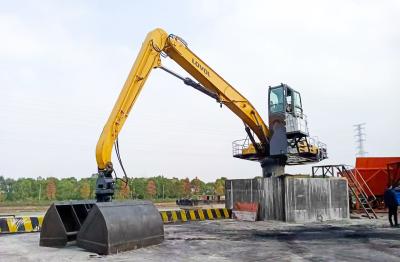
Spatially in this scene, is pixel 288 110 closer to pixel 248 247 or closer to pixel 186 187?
pixel 248 247

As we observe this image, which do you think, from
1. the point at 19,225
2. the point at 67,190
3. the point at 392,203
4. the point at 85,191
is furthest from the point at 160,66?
the point at 67,190

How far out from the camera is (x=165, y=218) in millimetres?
17781

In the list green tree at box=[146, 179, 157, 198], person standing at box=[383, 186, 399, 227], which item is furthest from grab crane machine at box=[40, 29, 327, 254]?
green tree at box=[146, 179, 157, 198]

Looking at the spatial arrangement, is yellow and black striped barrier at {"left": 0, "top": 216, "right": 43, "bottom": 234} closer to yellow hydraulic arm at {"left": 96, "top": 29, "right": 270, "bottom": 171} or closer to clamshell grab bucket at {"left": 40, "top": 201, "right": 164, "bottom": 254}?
clamshell grab bucket at {"left": 40, "top": 201, "right": 164, "bottom": 254}

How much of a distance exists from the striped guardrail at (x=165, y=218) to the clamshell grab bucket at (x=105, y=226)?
3.98 meters

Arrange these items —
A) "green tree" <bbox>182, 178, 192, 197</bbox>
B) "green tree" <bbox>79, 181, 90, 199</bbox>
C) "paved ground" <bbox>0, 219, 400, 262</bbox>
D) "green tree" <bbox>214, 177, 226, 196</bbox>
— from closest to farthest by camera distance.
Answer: "paved ground" <bbox>0, 219, 400, 262</bbox> → "green tree" <bbox>79, 181, 90, 199</bbox> → "green tree" <bbox>182, 178, 192, 197</bbox> → "green tree" <bbox>214, 177, 226, 196</bbox>

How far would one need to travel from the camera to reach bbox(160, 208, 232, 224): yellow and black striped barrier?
17.9 meters

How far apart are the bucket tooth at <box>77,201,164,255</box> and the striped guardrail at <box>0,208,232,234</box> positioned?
5383 millimetres

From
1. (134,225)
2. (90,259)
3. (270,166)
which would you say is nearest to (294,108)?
(270,166)

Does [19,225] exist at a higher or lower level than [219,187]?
higher

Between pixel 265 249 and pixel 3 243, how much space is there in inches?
302

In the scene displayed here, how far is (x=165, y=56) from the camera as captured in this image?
15.2 metres

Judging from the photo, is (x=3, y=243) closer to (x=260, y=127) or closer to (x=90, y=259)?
(x=90, y=259)

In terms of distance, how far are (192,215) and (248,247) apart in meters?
8.70
